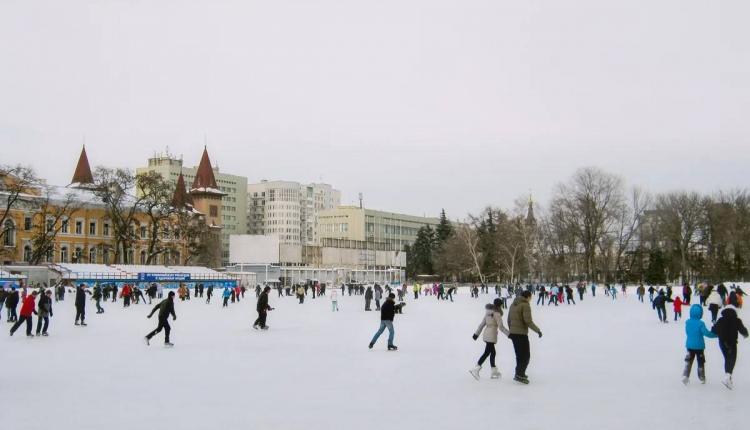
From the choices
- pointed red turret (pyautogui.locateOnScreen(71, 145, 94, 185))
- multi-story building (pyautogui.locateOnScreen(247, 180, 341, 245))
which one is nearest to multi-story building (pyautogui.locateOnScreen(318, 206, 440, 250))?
multi-story building (pyautogui.locateOnScreen(247, 180, 341, 245))

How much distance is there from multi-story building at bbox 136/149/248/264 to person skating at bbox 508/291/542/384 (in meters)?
137

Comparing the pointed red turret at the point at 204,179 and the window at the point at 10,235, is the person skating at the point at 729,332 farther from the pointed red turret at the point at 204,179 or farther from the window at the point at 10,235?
the pointed red turret at the point at 204,179

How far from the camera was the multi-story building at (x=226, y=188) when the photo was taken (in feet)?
477

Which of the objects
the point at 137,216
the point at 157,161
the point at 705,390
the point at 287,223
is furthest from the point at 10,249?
the point at 287,223

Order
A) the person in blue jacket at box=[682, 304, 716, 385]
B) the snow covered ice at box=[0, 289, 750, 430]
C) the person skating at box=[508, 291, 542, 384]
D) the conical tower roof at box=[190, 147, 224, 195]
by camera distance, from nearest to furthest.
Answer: the snow covered ice at box=[0, 289, 750, 430], the person in blue jacket at box=[682, 304, 716, 385], the person skating at box=[508, 291, 542, 384], the conical tower roof at box=[190, 147, 224, 195]

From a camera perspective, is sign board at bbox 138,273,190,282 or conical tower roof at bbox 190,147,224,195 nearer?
sign board at bbox 138,273,190,282

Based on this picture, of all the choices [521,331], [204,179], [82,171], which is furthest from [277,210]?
[521,331]

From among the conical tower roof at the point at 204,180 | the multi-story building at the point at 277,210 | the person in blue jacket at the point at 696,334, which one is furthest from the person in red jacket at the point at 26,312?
the multi-story building at the point at 277,210

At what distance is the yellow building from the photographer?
214ft

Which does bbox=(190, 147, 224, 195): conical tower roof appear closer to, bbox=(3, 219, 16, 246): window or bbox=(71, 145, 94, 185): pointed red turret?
bbox=(71, 145, 94, 185): pointed red turret

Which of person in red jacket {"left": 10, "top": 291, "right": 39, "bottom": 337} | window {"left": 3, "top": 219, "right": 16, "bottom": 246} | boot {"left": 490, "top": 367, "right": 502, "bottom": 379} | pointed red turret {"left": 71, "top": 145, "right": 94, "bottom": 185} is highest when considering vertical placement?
pointed red turret {"left": 71, "top": 145, "right": 94, "bottom": 185}

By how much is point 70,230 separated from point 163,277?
1348 centimetres

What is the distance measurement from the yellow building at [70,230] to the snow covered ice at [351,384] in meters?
52.1

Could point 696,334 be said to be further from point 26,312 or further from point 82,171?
point 82,171
